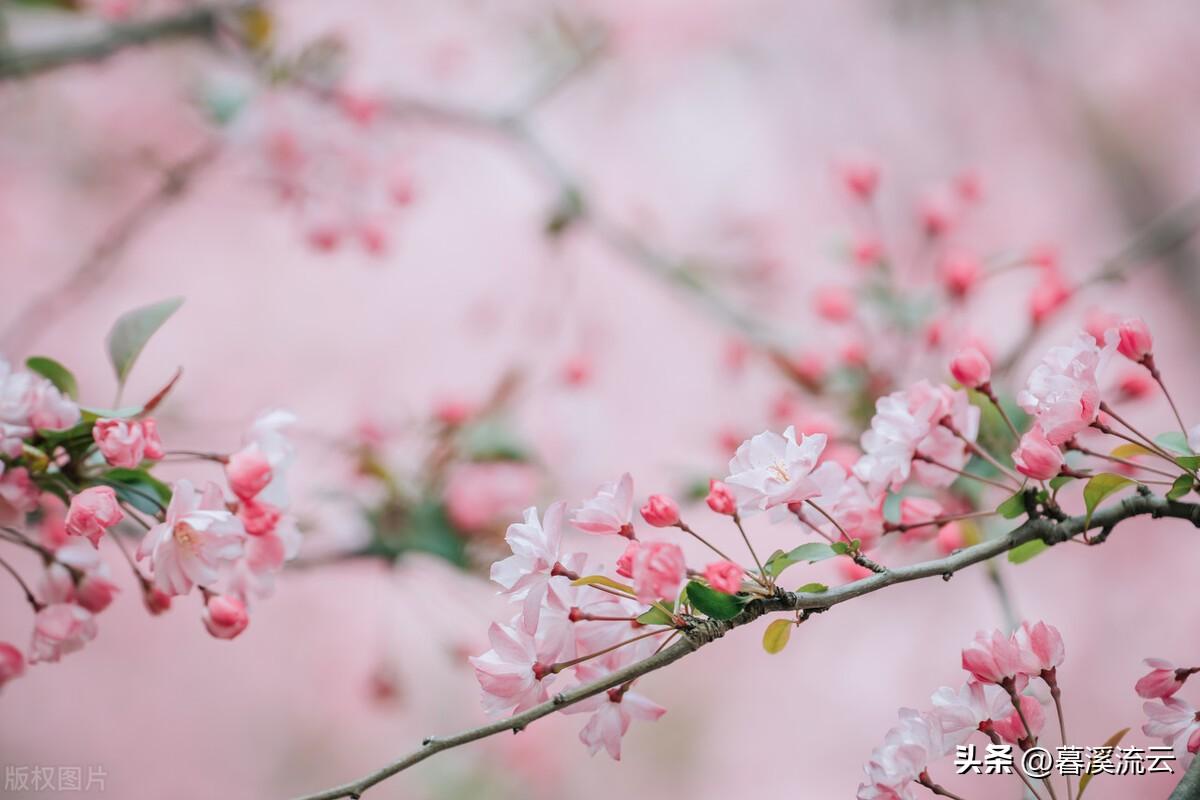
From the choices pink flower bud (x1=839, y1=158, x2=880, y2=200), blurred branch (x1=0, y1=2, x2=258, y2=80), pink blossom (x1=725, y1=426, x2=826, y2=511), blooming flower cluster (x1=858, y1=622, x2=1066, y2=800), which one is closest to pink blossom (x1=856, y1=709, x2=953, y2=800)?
blooming flower cluster (x1=858, y1=622, x2=1066, y2=800)

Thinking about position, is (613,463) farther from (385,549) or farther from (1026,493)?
(1026,493)

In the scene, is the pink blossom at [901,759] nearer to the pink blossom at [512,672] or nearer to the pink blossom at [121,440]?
the pink blossom at [512,672]

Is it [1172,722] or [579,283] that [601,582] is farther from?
[579,283]

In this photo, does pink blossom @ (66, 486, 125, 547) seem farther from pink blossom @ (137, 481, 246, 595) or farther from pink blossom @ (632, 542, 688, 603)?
pink blossom @ (632, 542, 688, 603)

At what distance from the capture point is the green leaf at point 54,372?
44cm

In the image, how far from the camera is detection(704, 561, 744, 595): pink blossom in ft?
1.06

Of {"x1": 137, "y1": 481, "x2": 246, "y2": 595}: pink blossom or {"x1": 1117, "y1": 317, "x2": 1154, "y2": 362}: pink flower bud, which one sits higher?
{"x1": 1117, "y1": 317, "x2": 1154, "y2": 362}: pink flower bud

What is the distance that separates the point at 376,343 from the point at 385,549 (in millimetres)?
1000

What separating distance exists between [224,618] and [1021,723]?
35 cm

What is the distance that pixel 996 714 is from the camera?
391 mm

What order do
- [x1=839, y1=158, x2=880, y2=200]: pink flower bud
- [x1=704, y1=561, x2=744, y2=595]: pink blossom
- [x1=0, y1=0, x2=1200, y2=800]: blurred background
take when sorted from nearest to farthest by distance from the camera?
[x1=704, y1=561, x2=744, y2=595]: pink blossom
[x1=839, y1=158, x2=880, y2=200]: pink flower bud
[x1=0, y1=0, x2=1200, y2=800]: blurred background

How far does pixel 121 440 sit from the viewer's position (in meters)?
0.39

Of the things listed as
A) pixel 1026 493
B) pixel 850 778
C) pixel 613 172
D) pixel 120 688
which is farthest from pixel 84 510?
pixel 613 172

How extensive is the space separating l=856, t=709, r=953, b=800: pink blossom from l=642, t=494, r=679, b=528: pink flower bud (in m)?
0.12
